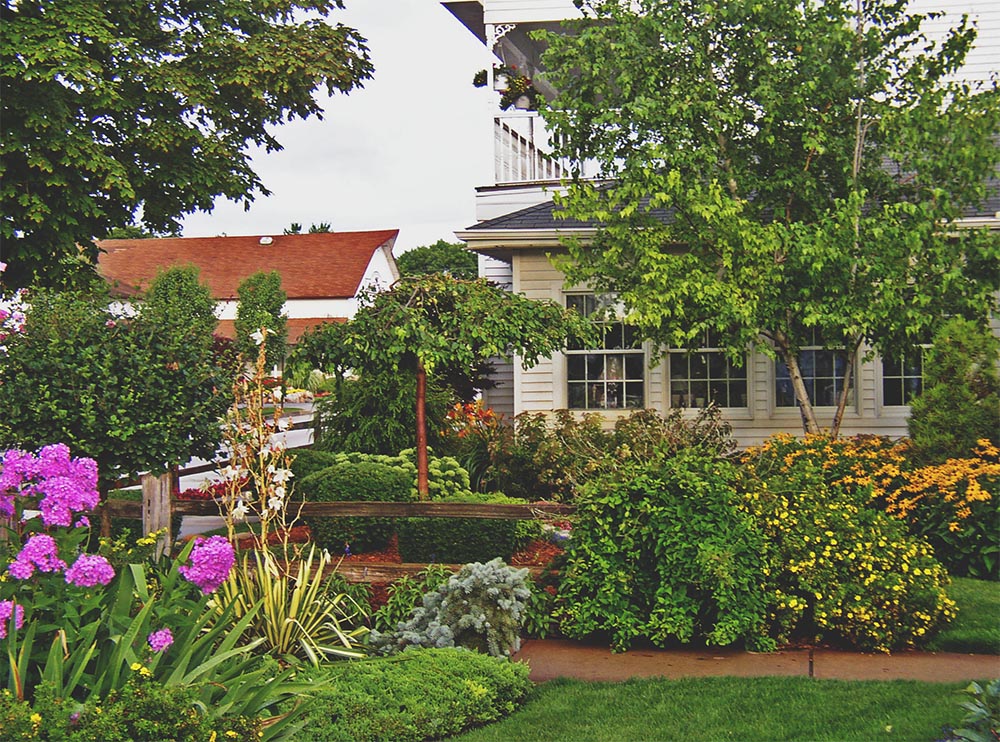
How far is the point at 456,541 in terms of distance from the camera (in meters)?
8.45

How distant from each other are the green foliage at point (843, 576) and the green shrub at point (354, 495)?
3338mm

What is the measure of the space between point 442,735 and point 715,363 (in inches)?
347

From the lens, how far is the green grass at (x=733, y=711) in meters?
5.05

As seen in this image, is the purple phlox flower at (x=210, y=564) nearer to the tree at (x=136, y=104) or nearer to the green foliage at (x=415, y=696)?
the green foliage at (x=415, y=696)

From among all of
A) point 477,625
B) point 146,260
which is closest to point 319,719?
point 477,625

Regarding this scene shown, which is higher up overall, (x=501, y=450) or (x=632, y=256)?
(x=632, y=256)

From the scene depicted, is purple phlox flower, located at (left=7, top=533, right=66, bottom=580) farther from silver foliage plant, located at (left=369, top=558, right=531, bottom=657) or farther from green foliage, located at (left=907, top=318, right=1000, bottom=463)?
green foliage, located at (left=907, top=318, right=1000, bottom=463)

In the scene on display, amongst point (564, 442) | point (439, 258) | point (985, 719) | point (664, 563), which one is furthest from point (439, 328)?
point (439, 258)

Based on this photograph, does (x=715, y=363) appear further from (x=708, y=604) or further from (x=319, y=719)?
(x=319, y=719)

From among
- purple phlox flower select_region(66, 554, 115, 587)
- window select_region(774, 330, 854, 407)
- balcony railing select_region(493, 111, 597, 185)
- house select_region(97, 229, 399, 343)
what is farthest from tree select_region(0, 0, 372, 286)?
house select_region(97, 229, 399, 343)

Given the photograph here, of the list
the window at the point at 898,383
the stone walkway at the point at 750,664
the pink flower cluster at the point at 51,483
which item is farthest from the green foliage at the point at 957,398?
the pink flower cluster at the point at 51,483

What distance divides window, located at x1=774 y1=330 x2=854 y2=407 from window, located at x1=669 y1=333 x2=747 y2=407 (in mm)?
469

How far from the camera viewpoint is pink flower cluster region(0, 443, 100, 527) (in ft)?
15.2

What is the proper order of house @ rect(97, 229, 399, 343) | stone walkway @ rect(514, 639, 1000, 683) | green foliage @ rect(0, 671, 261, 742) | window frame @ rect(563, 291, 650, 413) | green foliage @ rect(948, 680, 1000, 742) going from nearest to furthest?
1. green foliage @ rect(0, 671, 261, 742)
2. green foliage @ rect(948, 680, 1000, 742)
3. stone walkway @ rect(514, 639, 1000, 683)
4. window frame @ rect(563, 291, 650, 413)
5. house @ rect(97, 229, 399, 343)
